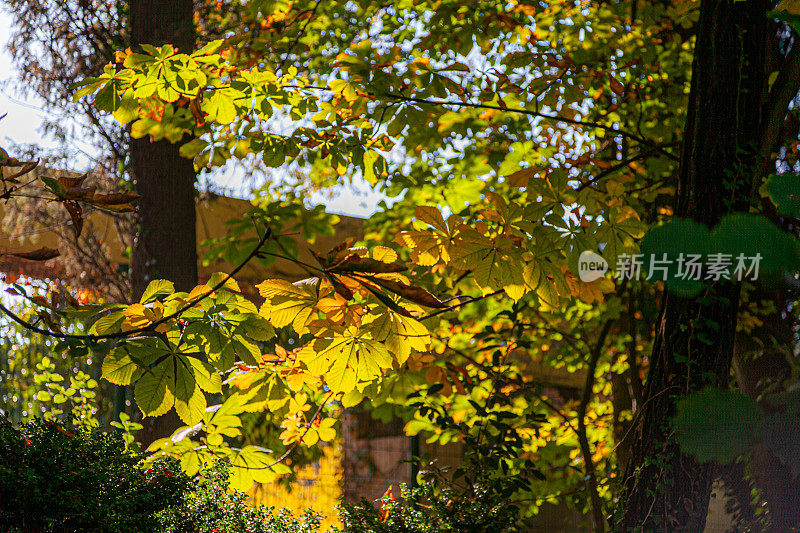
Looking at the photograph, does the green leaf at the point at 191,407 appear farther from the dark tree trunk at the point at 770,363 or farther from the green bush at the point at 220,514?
the green bush at the point at 220,514

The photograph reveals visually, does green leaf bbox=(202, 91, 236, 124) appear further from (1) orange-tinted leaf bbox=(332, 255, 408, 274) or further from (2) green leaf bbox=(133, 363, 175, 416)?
(1) orange-tinted leaf bbox=(332, 255, 408, 274)

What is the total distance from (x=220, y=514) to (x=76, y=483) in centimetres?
61

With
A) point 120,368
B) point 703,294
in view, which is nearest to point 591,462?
point 703,294

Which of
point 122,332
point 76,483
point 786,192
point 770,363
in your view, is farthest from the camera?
point 770,363

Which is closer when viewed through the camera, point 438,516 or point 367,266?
point 367,266

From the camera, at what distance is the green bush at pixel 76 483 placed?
2730mm

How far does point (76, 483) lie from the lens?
2.84 metres

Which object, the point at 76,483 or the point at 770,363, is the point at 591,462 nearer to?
the point at 770,363

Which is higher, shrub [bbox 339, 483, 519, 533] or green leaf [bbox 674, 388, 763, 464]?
green leaf [bbox 674, 388, 763, 464]

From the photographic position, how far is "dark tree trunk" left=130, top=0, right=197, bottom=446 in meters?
4.53

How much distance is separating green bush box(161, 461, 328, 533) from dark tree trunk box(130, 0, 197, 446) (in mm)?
1345

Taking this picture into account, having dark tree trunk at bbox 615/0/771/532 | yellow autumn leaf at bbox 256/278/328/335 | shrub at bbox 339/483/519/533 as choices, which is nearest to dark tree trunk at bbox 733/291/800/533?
dark tree trunk at bbox 615/0/771/532

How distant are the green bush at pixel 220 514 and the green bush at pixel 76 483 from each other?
7 centimetres

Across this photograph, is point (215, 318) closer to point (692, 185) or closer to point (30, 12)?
point (692, 185)
